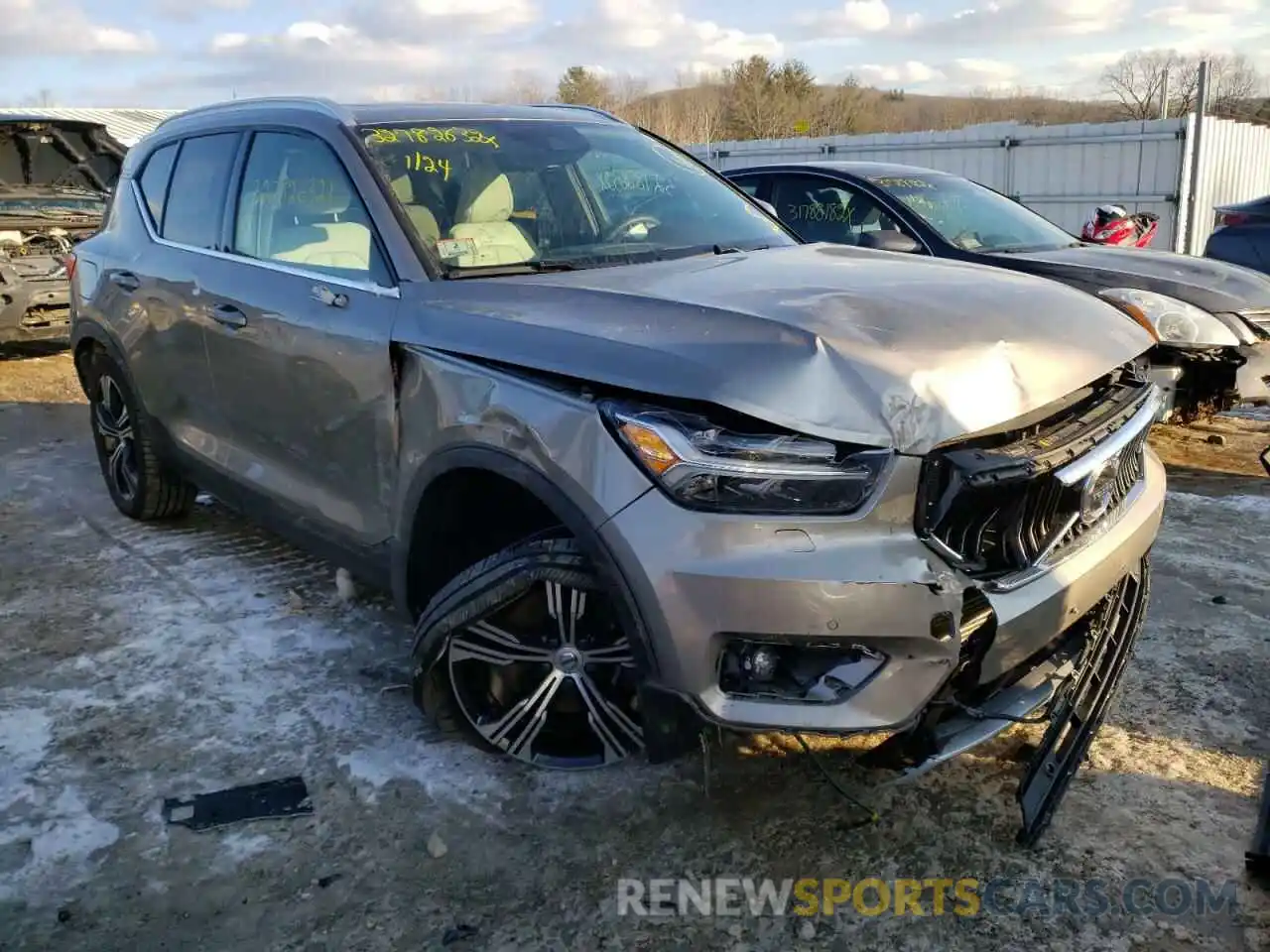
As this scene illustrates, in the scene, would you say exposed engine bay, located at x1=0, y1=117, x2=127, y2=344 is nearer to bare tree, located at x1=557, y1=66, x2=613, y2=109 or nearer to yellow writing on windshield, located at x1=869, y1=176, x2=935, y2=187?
yellow writing on windshield, located at x1=869, y1=176, x2=935, y2=187

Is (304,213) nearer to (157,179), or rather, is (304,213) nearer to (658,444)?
(157,179)

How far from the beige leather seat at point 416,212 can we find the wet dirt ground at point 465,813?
1.46 m

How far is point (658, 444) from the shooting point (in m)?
2.36

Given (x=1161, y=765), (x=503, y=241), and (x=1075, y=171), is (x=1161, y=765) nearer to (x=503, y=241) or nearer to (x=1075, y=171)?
(x=503, y=241)

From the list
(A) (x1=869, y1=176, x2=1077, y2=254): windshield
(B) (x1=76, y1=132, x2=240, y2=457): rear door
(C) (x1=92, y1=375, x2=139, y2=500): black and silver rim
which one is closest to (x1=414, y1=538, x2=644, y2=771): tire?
(B) (x1=76, y1=132, x2=240, y2=457): rear door

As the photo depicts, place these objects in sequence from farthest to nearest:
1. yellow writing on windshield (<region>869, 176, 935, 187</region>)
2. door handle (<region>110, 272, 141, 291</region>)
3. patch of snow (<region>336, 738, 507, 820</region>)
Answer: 1. yellow writing on windshield (<region>869, 176, 935, 187</region>)
2. door handle (<region>110, 272, 141, 291</region>)
3. patch of snow (<region>336, 738, 507, 820</region>)

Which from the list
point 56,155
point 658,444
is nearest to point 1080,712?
point 658,444

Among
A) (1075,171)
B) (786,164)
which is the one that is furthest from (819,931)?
(1075,171)

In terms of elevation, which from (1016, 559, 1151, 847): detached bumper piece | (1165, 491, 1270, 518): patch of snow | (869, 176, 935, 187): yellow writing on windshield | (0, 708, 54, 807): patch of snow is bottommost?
(1165, 491, 1270, 518): patch of snow

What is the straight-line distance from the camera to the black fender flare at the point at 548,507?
2414 millimetres

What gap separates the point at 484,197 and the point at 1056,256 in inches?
172

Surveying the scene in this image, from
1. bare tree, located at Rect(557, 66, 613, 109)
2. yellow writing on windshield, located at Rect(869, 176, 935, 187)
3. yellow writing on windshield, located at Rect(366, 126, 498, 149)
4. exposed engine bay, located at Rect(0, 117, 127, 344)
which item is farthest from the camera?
bare tree, located at Rect(557, 66, 613, 109)

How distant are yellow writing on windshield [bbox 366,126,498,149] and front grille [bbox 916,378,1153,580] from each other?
6.68 ft

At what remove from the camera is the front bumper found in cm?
227
